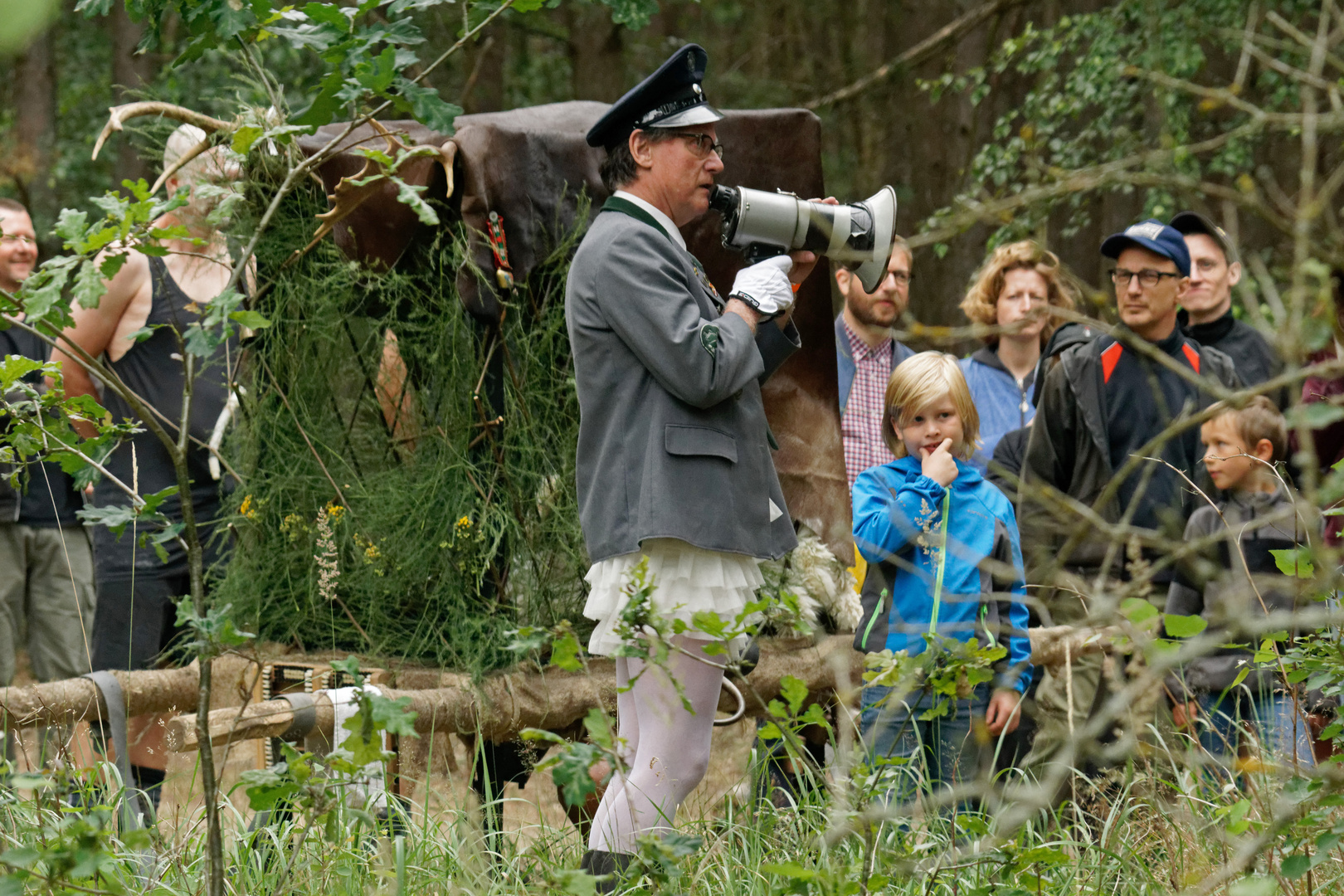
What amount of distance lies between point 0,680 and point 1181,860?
12.0ft

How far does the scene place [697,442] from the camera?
266 cm

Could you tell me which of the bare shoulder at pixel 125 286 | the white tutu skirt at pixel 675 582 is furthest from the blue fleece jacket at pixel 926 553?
the bare shoulder at pixel 125 286

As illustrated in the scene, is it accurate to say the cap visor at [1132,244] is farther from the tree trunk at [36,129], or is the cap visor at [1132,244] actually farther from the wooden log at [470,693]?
the tree trunk at [36,129]

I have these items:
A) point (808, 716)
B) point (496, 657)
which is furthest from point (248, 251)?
point (496, 657)

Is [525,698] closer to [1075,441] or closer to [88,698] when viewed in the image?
[88,698]

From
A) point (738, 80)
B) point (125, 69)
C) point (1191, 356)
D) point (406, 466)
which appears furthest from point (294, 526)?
point (738, 80)

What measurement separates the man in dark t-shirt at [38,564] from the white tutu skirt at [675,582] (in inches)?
88.3

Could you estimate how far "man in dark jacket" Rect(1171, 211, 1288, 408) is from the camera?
437 centimetres

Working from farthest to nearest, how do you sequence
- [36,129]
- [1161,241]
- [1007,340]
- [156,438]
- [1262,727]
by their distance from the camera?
[36,129] < [1007,340] < [1161,241] < [156,438] < [1262,727]

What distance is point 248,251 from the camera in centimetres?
193

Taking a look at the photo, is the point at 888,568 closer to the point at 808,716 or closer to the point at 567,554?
the point at 567,554

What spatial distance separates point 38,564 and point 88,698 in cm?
177

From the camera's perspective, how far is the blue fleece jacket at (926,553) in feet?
10.2

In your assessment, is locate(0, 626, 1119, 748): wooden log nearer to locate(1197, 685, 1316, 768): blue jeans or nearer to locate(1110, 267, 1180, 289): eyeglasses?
locate(1197, 685, 1316, 768): blue jeans
